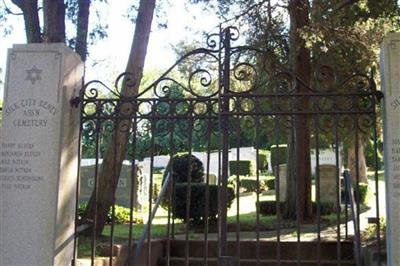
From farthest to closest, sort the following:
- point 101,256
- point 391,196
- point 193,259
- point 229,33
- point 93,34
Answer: point 93,34 → point 193,259 → point 101,256 → point 229,33 → point 391,196

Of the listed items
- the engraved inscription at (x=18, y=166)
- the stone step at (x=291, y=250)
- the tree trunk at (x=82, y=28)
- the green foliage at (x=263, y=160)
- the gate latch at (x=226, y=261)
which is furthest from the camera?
the green foliage at (x=263, y=160)

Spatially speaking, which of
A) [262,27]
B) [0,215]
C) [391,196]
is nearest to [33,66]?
[0,215]

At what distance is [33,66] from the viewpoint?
5.29 metres

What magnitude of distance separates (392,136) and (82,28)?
21.6 feet

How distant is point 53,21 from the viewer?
893cm

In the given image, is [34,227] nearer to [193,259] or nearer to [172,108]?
[172,108]

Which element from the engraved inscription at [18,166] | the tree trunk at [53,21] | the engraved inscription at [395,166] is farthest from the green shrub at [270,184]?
the engraved inscription at [18,166]

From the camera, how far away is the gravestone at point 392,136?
472 centimetres

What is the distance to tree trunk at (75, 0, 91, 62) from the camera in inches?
380

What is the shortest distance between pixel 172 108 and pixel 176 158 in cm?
893

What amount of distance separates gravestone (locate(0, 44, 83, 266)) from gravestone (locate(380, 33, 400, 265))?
3092mm

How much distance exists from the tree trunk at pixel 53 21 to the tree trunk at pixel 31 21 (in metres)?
0.34

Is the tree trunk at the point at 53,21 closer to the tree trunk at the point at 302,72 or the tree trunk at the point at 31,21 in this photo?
the tree trunk at the point at 31,21

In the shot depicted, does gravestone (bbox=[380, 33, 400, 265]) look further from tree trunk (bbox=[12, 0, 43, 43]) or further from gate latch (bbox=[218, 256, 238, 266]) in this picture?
tree trunk (bbox=[12, 0, 43, 43])
